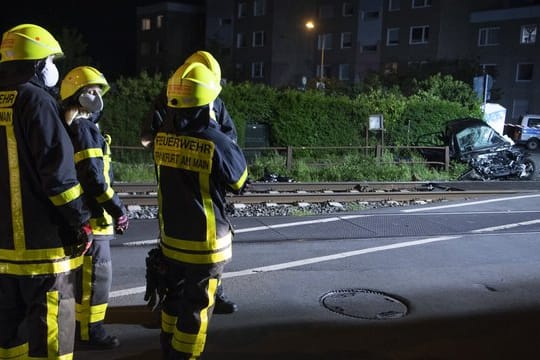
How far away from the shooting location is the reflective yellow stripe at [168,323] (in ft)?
12.5

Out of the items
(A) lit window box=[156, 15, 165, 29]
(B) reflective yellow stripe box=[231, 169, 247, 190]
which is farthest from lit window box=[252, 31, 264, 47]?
(B) reflective yellow stripe box=[231, 169, 247, 190]

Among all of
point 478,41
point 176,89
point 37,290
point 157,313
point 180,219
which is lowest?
point 157,313

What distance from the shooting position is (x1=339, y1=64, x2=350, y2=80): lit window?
2007 inches

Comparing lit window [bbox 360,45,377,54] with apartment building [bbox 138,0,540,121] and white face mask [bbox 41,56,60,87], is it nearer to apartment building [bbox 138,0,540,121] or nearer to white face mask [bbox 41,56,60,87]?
apartment building [bbox 138,0,540,121]

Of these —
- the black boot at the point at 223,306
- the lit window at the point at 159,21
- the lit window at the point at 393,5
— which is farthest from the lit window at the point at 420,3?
the black boot at the point at 223,306

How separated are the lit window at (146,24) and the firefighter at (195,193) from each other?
61799mm

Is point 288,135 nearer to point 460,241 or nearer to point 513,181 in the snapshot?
point 513,181

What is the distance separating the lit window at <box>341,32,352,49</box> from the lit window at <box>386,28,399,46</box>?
3820 millimetres

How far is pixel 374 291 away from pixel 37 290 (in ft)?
12.0

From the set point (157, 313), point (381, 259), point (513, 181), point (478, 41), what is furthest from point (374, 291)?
point (478, 41)

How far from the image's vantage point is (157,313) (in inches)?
196

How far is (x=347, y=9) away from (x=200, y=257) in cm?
5070

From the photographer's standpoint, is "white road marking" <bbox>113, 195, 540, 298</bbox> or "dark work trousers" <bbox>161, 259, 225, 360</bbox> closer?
"dark work trousers" <bbox>161, 259, 225, 360</bbox>

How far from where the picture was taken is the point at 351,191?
12.9m
